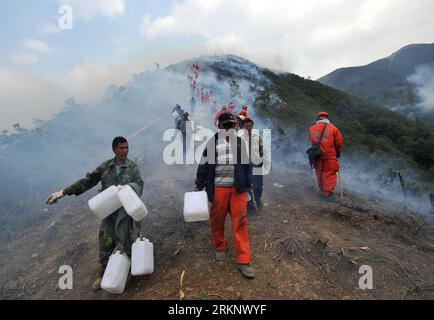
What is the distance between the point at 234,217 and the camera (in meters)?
3.48

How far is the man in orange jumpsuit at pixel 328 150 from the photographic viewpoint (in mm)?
5996

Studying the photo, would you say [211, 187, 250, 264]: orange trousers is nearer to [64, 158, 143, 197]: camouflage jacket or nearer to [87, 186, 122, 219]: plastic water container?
[64, 158, 143, 197]: camouflage jacket

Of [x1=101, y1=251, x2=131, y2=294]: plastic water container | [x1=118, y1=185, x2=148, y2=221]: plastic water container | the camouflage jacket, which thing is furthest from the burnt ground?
the camouflage jacket

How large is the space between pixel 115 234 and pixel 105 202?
0.50 meters

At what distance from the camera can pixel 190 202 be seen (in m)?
3.50

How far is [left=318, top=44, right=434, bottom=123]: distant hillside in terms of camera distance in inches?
1574

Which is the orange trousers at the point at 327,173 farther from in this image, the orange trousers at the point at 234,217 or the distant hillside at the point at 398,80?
the distant hillside at the point at 398,80

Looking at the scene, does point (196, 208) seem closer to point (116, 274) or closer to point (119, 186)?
point (119, 186)

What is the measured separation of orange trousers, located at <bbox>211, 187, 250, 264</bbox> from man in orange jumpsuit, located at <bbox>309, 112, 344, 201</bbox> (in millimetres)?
3173

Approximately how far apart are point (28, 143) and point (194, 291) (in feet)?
39.4

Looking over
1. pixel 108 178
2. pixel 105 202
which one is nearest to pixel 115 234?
pixel 105 202

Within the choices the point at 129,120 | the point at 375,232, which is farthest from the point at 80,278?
the point at 129,120
